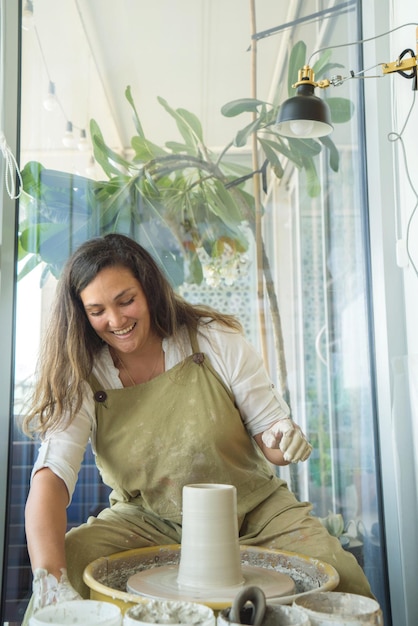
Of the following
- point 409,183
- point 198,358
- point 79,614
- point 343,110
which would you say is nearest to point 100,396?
point 198,358

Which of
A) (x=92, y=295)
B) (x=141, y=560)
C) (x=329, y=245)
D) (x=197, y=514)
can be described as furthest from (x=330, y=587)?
(x=329, y=245)

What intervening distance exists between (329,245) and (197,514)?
946mm

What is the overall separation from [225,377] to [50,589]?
0.60 m

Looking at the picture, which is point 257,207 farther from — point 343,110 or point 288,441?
point 288,441

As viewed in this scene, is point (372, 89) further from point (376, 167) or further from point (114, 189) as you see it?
point (114, 189)

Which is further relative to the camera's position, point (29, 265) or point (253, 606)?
point (29, 265)

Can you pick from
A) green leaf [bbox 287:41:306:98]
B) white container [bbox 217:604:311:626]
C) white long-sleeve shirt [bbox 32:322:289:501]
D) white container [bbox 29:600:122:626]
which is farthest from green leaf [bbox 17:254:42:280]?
white container [bbox 217:604:311:626]

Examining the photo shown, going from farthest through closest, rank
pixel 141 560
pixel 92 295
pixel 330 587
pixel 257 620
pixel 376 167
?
pixel 376 167 → pixel 92 295 → pixel 141 560 → pixel 330 587 → pixel 257 620

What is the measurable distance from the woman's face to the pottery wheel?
0.51 metres

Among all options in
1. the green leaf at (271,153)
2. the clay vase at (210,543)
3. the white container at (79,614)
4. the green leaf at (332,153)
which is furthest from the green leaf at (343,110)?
the white container at (79,614)

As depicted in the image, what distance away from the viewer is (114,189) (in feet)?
5.95

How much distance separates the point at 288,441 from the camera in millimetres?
1284

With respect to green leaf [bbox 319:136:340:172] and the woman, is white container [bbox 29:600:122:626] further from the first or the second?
green leaf [bbox 319:136:340:172]

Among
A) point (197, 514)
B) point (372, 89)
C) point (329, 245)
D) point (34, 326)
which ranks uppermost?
point (372, 89)
